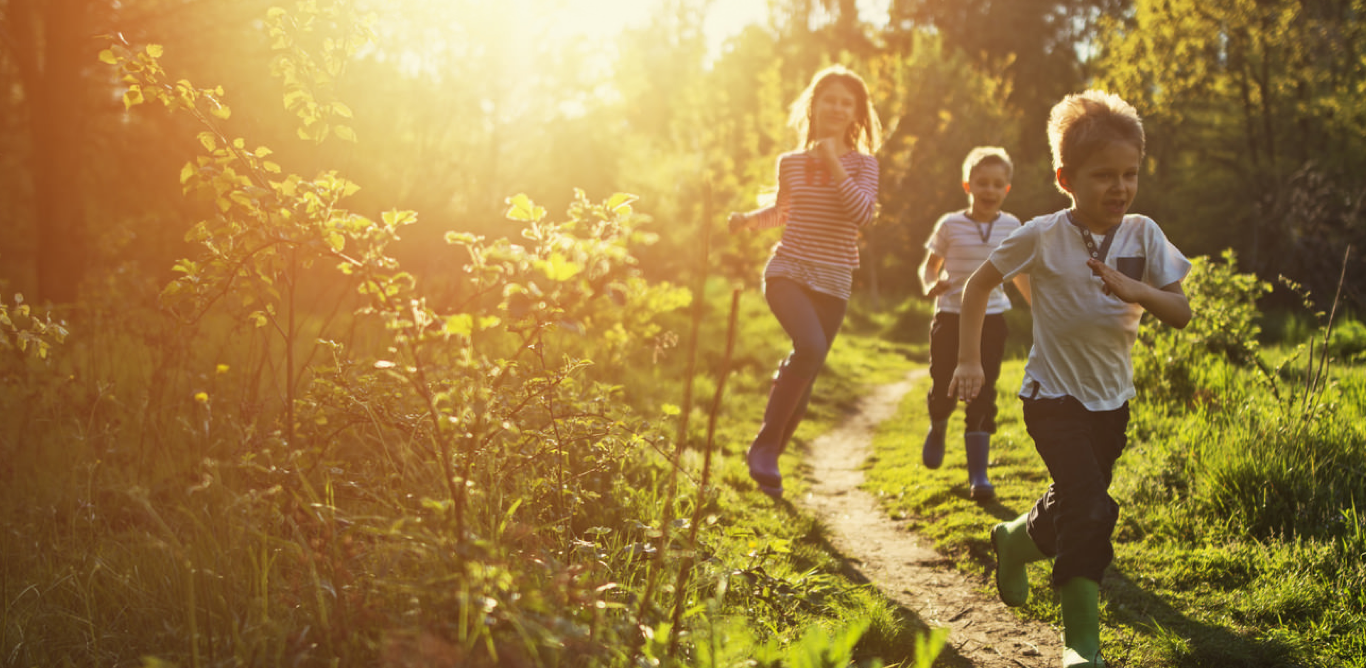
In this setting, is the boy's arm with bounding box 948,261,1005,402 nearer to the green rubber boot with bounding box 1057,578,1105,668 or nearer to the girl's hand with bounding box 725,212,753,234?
the green rubber boot with bounding box 1057,578,1105,668

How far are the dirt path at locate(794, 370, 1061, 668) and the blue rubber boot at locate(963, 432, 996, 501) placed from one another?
53 cm

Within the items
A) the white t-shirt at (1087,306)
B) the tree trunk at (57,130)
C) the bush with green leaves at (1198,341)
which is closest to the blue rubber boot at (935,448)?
the bush with green leaves at (1198,341)

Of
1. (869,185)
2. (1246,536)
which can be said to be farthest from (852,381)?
(1246,536)

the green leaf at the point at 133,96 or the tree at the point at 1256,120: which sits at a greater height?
the tree at the point at 1256,120

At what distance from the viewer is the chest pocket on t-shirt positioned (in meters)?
2.81

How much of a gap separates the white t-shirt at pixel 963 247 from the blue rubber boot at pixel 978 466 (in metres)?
0.77

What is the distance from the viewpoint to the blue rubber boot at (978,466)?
464cm

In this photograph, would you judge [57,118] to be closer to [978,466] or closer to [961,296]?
[961,296]

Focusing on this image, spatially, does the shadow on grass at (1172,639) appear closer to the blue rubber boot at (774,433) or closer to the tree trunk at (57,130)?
the blue rubber boot at (774,433)

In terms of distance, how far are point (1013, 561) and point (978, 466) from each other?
1.59 meters

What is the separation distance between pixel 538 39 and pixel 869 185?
14.4m

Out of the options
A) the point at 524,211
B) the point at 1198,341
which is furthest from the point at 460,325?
the point at 1198,341

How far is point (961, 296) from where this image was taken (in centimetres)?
479

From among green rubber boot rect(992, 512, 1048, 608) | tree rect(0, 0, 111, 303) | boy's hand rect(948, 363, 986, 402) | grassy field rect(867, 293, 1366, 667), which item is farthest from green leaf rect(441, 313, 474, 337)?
tree rect(0, 0, 111, 303)
